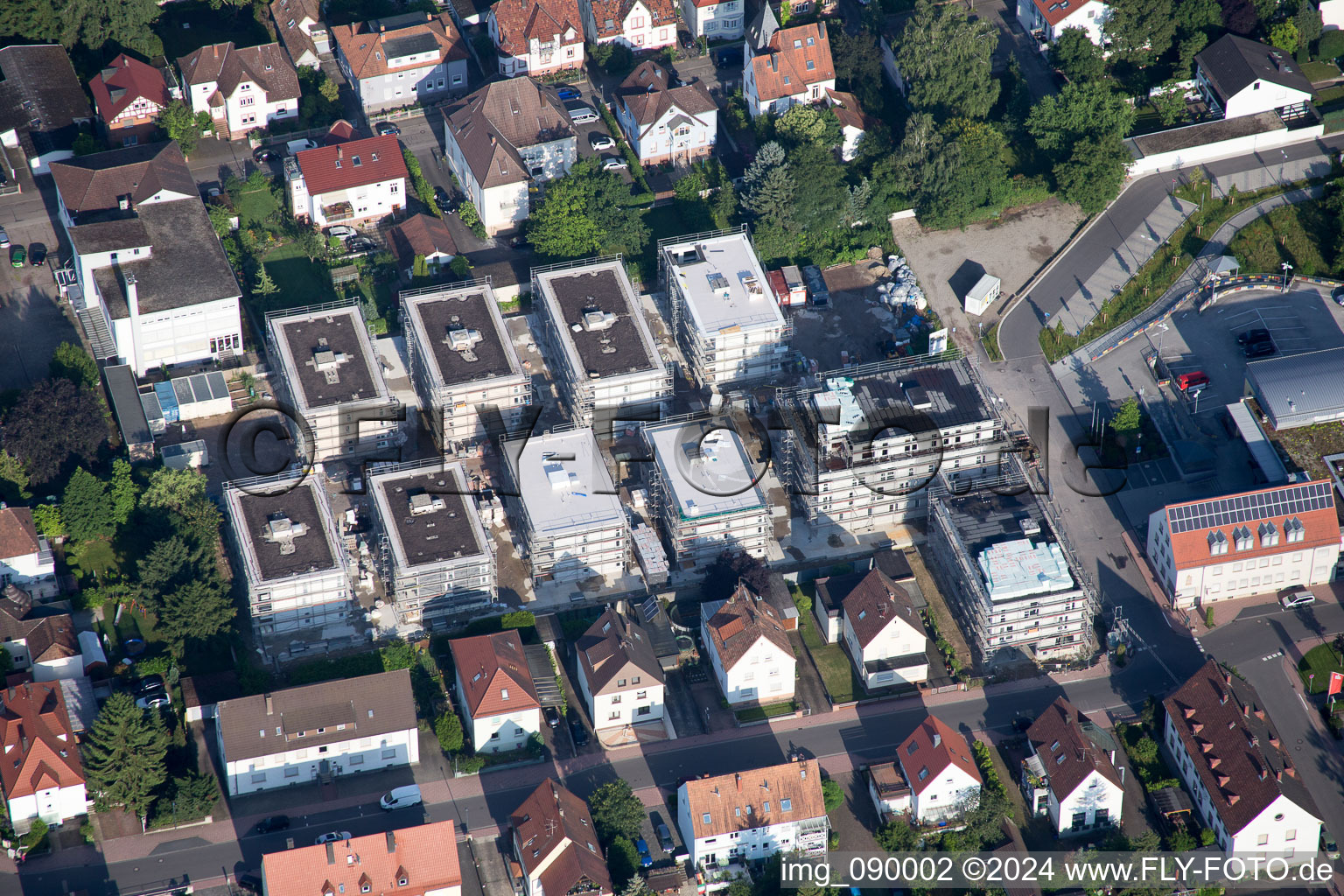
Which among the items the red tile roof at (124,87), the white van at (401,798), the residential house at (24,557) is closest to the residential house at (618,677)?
the white van at (401,798)

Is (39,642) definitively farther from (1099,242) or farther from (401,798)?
(1099,242)

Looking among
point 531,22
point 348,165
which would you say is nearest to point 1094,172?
point 531,22

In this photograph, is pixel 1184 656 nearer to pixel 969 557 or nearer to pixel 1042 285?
pixel 969 557

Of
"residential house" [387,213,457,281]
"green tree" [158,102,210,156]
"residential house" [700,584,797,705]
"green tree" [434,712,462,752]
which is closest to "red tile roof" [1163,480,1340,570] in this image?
"residential house" [700,584,797,705]

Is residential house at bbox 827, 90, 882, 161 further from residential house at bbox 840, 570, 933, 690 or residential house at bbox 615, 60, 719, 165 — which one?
residential house at bbox 840, 570, 933, 690

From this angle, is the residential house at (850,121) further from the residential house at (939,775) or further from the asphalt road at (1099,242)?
the residential house at (939,775)

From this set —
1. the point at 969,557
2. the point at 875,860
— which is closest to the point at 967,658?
the point at 969,557
